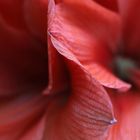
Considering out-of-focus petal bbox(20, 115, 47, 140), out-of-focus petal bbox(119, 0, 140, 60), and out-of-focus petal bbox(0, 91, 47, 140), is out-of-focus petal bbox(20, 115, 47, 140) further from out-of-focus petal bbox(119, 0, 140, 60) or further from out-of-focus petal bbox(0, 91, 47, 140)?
out-of-focus petal bbox(119, 0, 140, 60)

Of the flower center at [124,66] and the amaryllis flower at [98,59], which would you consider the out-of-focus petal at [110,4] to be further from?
the flower center at [124,66]

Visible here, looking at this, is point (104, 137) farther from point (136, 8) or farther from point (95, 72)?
point (136, 8)

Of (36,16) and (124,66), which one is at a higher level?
(36,16)

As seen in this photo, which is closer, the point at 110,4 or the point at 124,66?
the point at 110,4

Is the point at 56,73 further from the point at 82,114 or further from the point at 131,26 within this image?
the point at 131,26

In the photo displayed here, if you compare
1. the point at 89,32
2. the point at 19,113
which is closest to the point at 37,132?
the point at 19,113

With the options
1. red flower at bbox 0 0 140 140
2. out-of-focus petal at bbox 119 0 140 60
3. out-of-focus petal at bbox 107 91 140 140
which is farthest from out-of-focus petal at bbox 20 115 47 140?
out-of-focus petal at bbox 119 0 140 60
